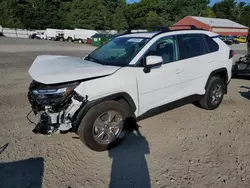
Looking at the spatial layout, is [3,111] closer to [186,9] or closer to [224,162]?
[224,162]

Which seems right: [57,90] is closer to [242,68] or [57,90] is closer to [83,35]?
[242,68]

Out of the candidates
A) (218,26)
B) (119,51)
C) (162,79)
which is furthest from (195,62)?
(218,26)

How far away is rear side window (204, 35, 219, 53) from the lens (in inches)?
198

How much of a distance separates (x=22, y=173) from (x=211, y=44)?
14.3ft

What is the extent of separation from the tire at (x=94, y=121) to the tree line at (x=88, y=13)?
47960 mm

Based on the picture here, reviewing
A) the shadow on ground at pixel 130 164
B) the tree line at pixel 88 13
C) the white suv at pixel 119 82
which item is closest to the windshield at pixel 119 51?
the white suv at pixel 119 82

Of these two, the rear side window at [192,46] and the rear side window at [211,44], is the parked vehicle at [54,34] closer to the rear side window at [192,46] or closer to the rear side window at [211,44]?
the rear side window at [211,44]

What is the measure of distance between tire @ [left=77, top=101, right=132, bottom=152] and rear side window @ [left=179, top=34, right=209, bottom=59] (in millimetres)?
1697

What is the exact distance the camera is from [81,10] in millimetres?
57375

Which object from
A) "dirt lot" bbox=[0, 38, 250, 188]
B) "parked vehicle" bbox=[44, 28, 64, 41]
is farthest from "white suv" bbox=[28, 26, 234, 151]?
"parked vehicle" bbox=[44, 28, 64, 41]

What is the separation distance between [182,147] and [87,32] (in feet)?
122

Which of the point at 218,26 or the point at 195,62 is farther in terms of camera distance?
the point at 218,26

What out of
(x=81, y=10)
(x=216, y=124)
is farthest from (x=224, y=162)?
(x=81, y=10)

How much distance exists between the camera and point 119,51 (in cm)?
427
